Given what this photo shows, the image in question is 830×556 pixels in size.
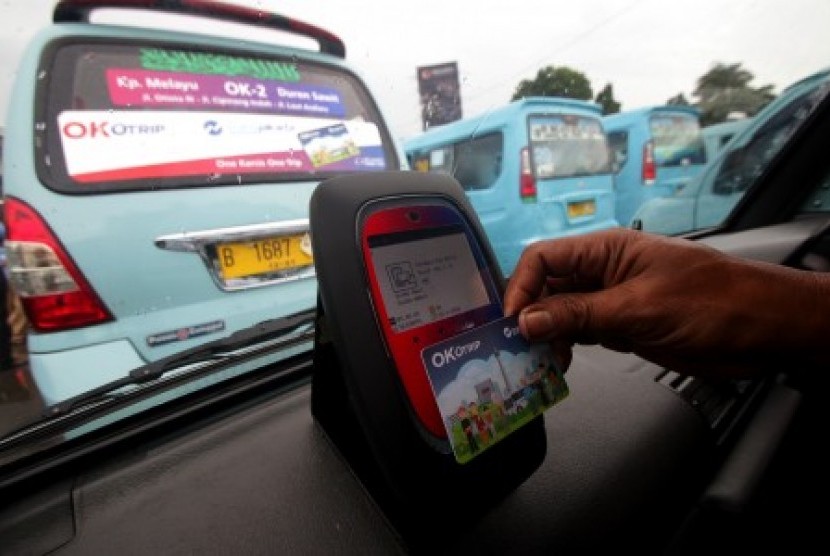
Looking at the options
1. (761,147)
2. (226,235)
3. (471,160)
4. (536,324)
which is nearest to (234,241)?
(226,235)

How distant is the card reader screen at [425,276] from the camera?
0.72m

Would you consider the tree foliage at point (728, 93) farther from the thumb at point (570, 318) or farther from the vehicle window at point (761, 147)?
the thumb at point (570, 318)

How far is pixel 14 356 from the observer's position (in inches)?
69.8

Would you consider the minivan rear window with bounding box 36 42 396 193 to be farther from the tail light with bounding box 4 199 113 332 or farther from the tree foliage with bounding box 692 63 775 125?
the tree foliage with bounding box 692 63 775 125

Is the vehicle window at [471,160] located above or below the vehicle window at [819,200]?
above

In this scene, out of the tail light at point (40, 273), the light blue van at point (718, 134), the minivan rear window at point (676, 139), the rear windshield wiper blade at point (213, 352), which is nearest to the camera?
the rear windshield wiper blade at point (213, 352)

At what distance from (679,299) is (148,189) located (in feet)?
4.90

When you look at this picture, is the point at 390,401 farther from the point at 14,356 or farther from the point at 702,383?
the point at 14,356

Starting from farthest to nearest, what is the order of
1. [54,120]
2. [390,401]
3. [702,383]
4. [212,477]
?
[54,120]
[702,383]
[212,477]
[390,401]

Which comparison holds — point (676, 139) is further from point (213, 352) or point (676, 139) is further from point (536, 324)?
point (213, 352)

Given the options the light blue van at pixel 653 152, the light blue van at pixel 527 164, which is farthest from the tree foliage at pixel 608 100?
the light blue van at pixel 653 152

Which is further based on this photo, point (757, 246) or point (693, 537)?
point (757, 246)

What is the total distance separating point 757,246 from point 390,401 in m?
2.21

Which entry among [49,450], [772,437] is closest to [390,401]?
[49,450]
